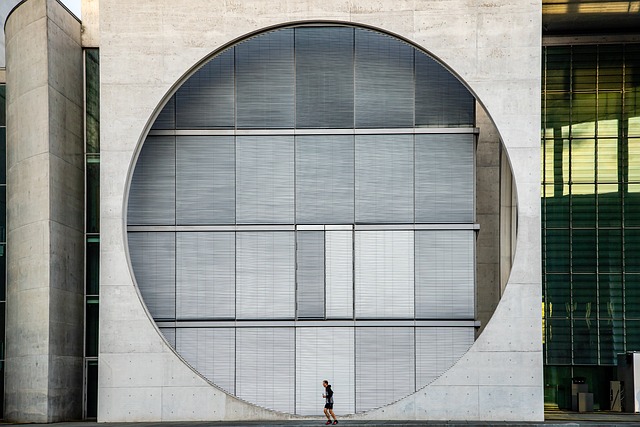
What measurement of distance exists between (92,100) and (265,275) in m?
8.02

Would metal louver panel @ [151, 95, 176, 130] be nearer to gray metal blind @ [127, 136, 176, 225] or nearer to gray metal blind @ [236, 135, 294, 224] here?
gray metal blind @ [127, 136, 176, 225]

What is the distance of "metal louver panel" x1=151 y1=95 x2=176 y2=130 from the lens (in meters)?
29.7

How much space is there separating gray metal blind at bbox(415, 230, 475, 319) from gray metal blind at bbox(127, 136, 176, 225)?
305 inches

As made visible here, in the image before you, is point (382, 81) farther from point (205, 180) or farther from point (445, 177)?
point (205, 180)

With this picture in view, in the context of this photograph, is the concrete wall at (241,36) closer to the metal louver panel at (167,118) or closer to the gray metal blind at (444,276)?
the metal louver panel at (167,118)

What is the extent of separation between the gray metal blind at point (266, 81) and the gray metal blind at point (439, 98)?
3984 mm

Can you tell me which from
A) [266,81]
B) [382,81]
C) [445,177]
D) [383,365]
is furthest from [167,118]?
[383,365]

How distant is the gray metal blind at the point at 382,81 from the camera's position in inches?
1163

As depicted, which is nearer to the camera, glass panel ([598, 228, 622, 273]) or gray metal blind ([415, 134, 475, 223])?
gray metal blind ([415, 134, 475, 223])

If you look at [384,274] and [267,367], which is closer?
[267,367]

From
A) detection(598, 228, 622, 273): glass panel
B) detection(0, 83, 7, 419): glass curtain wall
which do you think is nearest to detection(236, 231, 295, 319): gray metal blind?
detection(0, 83, 7, 419): glass curtain wall

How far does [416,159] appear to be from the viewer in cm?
2941

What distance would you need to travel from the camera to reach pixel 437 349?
2886cm

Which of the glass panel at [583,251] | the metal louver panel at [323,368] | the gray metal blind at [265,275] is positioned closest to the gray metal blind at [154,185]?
the gray metal blind at [265,275]
